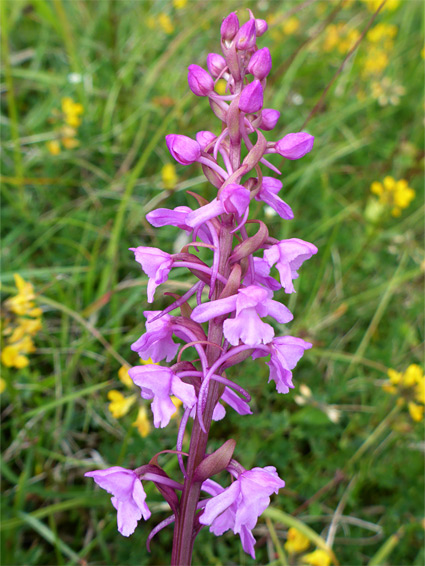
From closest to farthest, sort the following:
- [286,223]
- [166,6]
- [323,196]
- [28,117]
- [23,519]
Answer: [23,519] < [286,223] < [323,196] < [28,117] < [166,6]

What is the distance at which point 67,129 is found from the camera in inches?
99.0

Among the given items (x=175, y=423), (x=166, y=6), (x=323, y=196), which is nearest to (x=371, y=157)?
(x=323, y=196)

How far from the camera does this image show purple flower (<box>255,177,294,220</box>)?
0.99 meters

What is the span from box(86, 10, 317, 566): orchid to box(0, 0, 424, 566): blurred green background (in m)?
0.43

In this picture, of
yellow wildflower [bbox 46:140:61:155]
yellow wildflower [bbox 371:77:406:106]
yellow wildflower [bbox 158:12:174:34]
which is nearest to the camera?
yellow wildflower [bbox 46:140:61:155]

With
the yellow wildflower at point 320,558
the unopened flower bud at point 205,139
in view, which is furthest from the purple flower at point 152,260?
the yellow wildflower at point 320,558

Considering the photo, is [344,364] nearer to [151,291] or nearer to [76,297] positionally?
[76,297]

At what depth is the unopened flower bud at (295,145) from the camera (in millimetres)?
963

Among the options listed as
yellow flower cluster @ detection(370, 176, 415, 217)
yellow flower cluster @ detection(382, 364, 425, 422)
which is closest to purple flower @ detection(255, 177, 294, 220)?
yellow flower cluster @ detection(382, 364, 425, 422)

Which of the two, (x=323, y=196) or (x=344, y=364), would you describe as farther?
(x=323, y=196)

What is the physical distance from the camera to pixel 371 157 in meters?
3.17

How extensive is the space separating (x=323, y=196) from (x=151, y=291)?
1900mm

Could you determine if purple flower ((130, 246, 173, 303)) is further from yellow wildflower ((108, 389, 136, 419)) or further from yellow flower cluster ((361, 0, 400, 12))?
yellow flower cluster ((361, 0, 400, 12))

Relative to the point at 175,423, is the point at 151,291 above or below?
above
